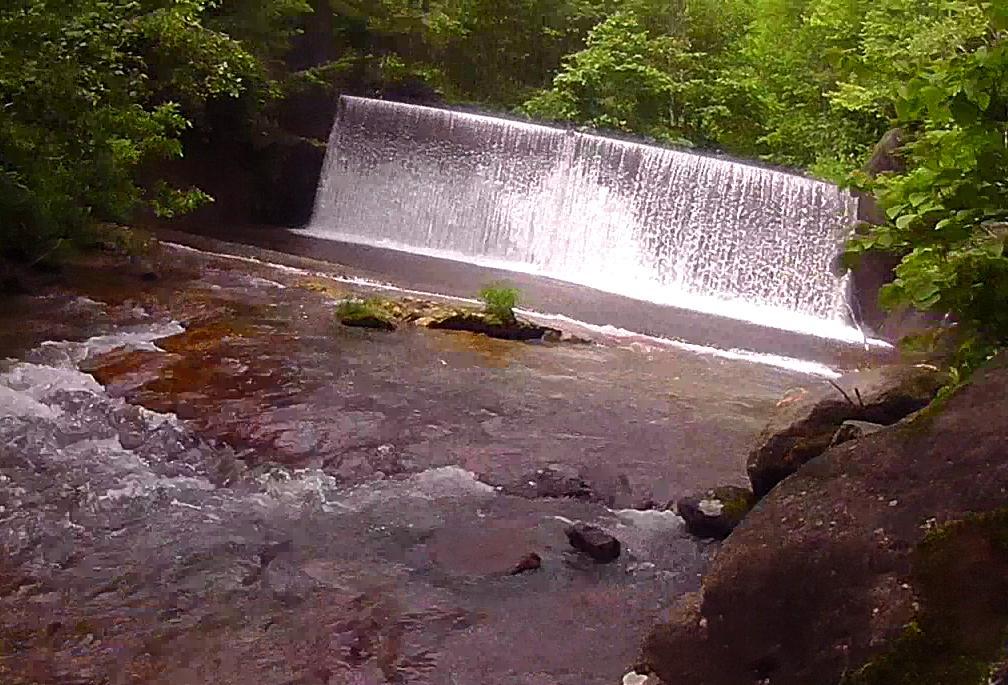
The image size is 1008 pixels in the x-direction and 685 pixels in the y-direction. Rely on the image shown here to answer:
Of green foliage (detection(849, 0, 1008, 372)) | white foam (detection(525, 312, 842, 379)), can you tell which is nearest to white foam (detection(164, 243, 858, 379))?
white foam (detection(525, 312, 842, 379))

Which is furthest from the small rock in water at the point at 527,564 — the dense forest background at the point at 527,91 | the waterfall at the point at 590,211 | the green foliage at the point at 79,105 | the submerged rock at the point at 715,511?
the waterfall at the point at 590,211

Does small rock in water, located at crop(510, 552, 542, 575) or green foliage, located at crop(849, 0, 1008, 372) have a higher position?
green foliage, located at crop(849, 0, 1008, 372)

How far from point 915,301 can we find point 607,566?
2740 mm

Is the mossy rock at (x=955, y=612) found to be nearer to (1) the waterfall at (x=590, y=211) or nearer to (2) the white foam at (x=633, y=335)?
(2) the white foam at (x=633, y=335)

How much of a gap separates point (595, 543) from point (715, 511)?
0.78 metres

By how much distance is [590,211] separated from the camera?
15547mm

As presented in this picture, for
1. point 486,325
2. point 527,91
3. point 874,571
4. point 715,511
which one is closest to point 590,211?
point 486,325

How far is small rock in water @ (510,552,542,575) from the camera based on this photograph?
4.84 m

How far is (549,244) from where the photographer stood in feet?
52.3

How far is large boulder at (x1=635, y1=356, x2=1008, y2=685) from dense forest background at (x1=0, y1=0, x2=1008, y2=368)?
439 millimetres

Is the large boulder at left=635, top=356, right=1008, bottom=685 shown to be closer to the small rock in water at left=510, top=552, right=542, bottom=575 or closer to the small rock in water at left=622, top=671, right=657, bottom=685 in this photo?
the small rock in water at left=622, top=671, right=657, bottom=685

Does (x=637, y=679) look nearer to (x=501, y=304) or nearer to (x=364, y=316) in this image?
(x=364, y=316)

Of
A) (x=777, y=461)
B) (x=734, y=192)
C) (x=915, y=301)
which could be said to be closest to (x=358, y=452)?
(x=777, y=461)

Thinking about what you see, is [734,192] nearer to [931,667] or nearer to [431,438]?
[431,438]
